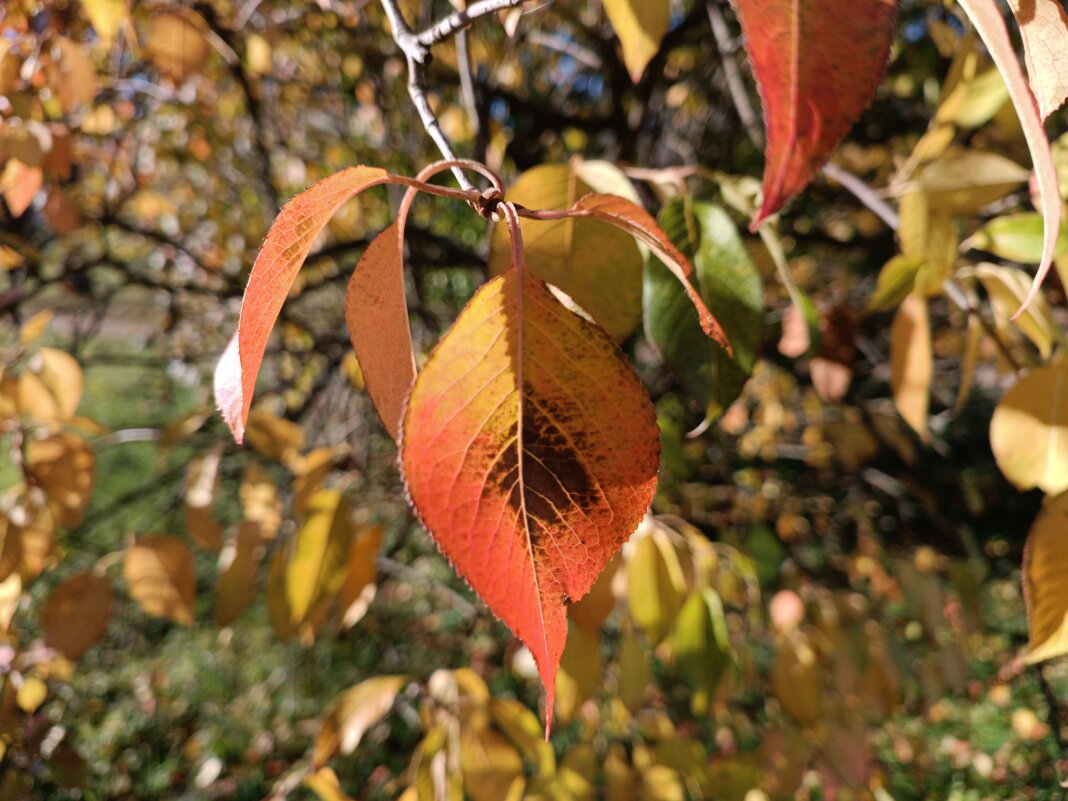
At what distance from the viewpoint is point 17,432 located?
0.83 metres

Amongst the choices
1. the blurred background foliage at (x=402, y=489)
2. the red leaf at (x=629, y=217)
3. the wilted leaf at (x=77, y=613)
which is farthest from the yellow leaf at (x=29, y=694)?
the red leaf at (x=629, y=217)

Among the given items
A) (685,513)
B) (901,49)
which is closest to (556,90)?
(901,49)

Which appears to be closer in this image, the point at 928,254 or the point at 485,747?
the point at 928,254

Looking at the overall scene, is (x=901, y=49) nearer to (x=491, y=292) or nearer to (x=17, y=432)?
(x=491, y=292)

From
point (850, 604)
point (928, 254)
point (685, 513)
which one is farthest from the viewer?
point (685, 513)

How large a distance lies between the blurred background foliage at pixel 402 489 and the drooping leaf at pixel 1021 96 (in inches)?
10.1

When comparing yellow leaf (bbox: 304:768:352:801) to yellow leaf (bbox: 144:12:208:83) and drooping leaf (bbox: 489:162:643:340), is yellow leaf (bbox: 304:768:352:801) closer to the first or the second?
drooping leaf (bbox: 489:162:643:340)

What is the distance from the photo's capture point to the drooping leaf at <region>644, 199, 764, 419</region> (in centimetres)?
44

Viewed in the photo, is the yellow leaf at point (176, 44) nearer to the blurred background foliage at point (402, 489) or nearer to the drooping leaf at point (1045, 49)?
the blurred background foliage at point (402, 489)

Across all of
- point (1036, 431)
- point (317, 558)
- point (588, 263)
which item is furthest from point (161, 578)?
point (1036, 431)

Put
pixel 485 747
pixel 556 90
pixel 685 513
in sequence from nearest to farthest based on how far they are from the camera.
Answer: pixel 485 747 → pixel 685 513 → pixel 556 90

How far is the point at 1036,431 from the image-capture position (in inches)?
18.9

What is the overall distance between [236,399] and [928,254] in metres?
0.55

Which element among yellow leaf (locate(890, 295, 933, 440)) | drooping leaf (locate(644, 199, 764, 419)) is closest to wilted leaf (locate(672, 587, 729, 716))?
yellow leaf (locate(890, 295, 933, 440))
